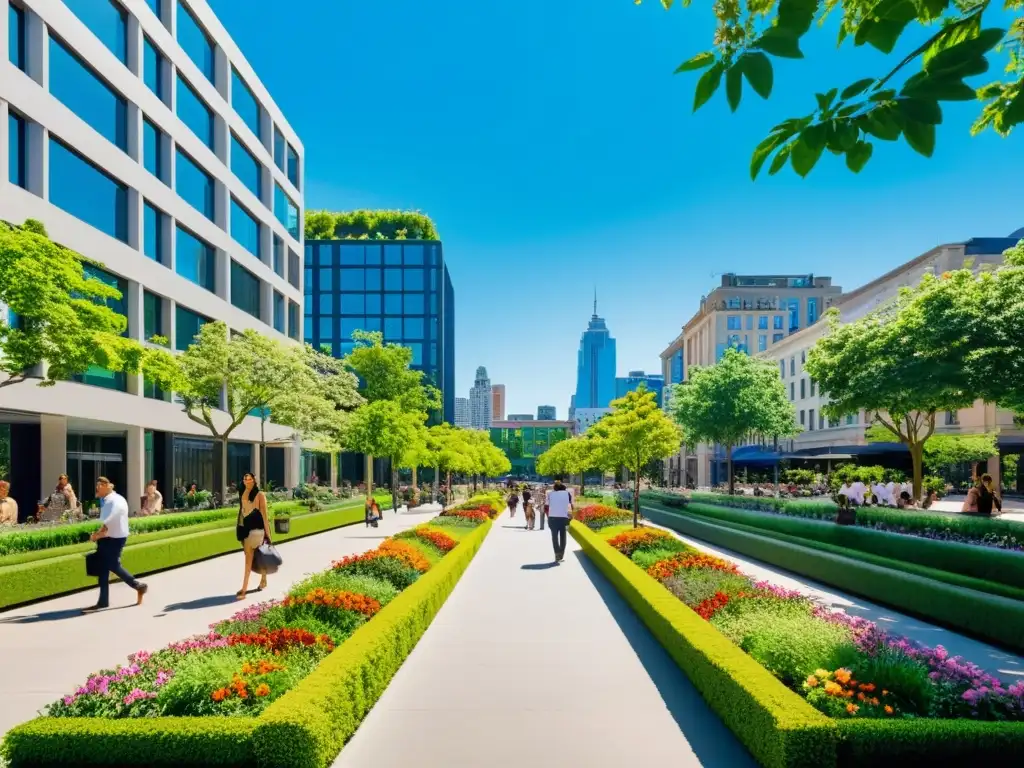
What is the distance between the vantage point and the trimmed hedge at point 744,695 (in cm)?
471

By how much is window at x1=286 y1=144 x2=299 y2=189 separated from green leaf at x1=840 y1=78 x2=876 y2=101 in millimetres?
49134

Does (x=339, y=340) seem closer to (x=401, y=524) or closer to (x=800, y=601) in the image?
(x=401, y=524)

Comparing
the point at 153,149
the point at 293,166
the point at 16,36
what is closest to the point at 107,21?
the point at 153,149

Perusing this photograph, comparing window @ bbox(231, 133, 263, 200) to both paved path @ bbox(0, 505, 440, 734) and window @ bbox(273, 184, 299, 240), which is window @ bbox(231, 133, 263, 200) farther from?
paved path @ bbox(0, 505, 440, 734)

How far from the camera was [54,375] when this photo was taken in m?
14.9

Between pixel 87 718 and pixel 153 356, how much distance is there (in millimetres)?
16984

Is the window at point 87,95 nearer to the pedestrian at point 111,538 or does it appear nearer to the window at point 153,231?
the window at point 153,231

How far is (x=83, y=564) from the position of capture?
510 inches

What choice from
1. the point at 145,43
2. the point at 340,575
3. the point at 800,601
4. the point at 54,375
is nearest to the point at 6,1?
the point at 145,43

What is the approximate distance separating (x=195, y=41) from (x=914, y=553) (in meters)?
35.3

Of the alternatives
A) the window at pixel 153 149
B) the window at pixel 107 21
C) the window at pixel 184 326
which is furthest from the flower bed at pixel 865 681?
the window at pixel 153 149

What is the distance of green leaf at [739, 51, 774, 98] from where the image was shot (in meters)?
2.76

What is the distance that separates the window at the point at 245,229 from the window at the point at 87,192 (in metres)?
10.9

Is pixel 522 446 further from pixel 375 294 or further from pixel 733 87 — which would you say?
pixel 733 87
